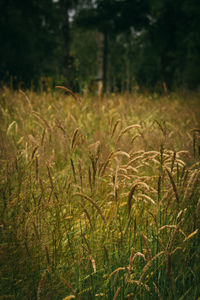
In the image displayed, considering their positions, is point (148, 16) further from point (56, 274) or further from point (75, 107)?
point (56, 274)

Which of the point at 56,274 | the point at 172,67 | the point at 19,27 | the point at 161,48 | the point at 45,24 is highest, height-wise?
the point at 45,24

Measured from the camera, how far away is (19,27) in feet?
56.2

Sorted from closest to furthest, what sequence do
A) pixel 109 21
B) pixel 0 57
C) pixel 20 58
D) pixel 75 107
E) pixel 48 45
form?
pixel 75 107, pixel 109 21, pixel 0 57, pixel 20 58, pixel 48 45

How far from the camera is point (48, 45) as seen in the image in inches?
925

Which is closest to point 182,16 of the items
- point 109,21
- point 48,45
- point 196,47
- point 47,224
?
point 196,47

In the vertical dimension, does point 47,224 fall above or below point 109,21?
below

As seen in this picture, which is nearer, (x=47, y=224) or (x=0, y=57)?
(x=47, y=224)

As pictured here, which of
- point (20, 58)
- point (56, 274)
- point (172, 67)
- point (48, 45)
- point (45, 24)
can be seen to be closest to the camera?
point (56, 274)

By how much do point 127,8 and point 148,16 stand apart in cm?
114

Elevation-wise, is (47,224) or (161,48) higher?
(161,48)

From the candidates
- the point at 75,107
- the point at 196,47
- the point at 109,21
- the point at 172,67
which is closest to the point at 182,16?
the point at 196,47

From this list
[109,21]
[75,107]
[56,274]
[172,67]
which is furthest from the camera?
[172,67]

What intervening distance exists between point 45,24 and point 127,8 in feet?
39.1

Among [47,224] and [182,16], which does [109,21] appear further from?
[47,224]
